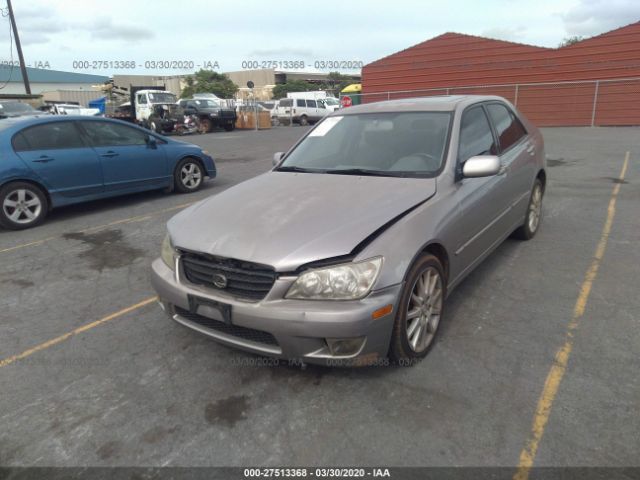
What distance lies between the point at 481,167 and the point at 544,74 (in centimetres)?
2094

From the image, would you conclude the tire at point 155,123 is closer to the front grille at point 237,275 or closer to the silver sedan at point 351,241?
the silver sedan at point 351,241

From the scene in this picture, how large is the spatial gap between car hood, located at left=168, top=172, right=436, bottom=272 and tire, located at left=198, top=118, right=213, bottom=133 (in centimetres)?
2247

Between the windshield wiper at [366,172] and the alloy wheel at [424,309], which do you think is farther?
the windshield wiper at [366,172]

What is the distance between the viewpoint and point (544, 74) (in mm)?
20734

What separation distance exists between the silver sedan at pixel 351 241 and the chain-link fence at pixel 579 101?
18631mm

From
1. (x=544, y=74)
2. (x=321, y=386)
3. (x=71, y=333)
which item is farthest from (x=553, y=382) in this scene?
(x=544, y=74)

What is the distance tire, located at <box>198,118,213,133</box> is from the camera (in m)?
24.5

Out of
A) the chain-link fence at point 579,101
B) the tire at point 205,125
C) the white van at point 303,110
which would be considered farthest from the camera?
the white van at point 303,110

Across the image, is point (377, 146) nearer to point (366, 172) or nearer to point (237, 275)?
point (366, 172)

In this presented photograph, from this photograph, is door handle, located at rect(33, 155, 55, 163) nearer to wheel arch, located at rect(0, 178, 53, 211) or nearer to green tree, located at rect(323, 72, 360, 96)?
wheel arch, located at rect(0, 178, 53, 211)

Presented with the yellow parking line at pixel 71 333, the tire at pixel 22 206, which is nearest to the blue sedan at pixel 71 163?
the tire at pixel 22 206

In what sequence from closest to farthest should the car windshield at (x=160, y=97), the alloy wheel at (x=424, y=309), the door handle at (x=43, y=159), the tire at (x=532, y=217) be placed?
the alloy wheel at (x=424, y=309) < the tire at (x=532, y=217) < the door handle at (x=43, y=159) < the car windshield at (x=160, y=97)

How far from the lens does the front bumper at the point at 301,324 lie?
2.35 meters

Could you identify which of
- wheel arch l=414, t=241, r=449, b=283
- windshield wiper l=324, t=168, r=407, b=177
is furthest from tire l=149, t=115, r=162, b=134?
wheel arch l=414, t=241, r=449, b=283
